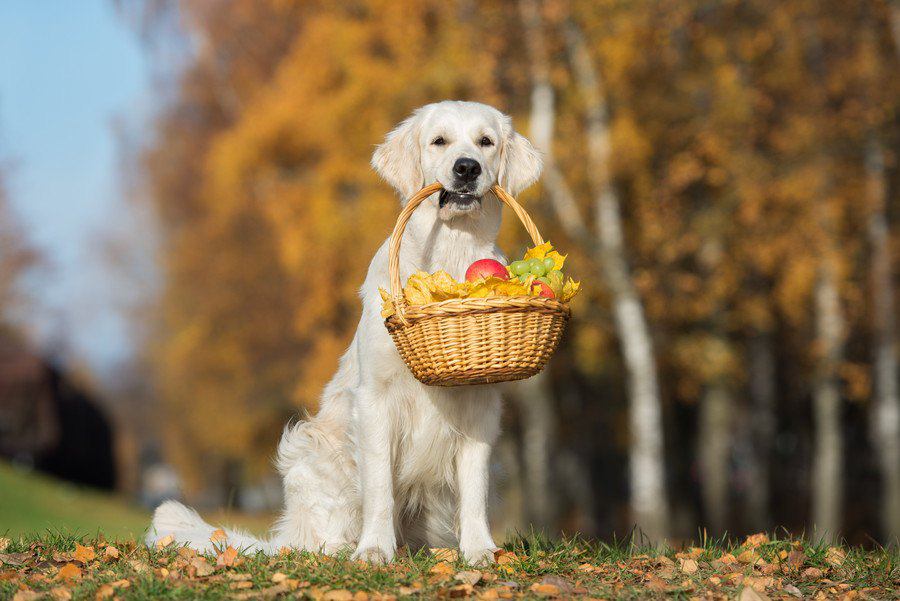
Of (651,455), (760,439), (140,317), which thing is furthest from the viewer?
(140,317)

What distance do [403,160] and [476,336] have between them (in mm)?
1482

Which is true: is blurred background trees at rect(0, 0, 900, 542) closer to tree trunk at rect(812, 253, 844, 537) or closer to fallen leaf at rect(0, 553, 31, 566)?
tree trunk at rect(812, 253, 844, 537)

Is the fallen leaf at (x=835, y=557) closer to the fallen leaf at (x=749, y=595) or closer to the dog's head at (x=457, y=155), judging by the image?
the fallen leaf at (x=749, y=595)

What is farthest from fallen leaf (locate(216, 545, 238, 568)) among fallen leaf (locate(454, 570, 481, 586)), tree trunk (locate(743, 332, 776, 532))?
tree trunk (locate(743, 332, 776, 532))

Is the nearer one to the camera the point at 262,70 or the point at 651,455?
the point at 651,455

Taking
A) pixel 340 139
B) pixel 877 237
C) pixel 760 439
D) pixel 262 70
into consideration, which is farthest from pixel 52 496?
pixel 877 237

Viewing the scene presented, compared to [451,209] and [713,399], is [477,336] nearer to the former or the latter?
[451,209]

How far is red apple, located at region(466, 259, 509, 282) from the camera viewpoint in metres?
4.77

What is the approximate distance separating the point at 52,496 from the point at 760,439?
46.6 feet

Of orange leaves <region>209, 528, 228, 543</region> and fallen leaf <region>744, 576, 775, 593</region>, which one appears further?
orange leaves <region>209, 528, 228, 543</region>

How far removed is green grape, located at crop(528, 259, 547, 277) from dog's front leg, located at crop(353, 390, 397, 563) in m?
1.01

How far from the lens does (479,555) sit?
16.4 feet

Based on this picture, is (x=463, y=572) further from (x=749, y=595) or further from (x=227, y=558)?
(x=749, y=595)

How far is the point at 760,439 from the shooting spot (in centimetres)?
2131
